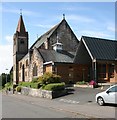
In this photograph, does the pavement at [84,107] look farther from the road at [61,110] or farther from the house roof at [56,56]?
the house roof at [56,56]

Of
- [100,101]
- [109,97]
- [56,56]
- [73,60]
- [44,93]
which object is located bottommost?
[44,93]

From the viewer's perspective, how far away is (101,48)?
38906 millimetres

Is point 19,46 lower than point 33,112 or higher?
higher

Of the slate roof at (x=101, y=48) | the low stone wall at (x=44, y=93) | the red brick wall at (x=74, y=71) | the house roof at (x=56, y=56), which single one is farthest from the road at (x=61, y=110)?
the house roof at (x=56, y=56)

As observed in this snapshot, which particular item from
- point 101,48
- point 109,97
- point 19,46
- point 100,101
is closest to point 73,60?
point 101,48

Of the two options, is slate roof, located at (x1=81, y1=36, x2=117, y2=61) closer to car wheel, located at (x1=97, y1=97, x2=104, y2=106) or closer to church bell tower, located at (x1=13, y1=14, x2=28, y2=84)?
car wheel, located at (x1=97, y1=97, x2=104, y2=106)

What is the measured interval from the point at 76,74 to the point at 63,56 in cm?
481

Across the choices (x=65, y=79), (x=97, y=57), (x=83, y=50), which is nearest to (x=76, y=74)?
(x=65, y=79)

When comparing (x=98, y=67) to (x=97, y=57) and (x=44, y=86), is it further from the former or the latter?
(x=44, y=86)

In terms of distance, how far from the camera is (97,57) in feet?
118

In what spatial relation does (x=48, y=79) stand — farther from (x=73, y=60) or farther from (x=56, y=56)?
(x=56, y=56)

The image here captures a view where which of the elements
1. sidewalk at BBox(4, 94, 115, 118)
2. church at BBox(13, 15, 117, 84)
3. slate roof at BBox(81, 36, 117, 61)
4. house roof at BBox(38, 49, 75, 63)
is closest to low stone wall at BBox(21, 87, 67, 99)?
church at BBox(13, 15, 117, 84)

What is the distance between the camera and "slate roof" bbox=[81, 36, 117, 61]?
36812mm

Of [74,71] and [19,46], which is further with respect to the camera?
[19,46]
